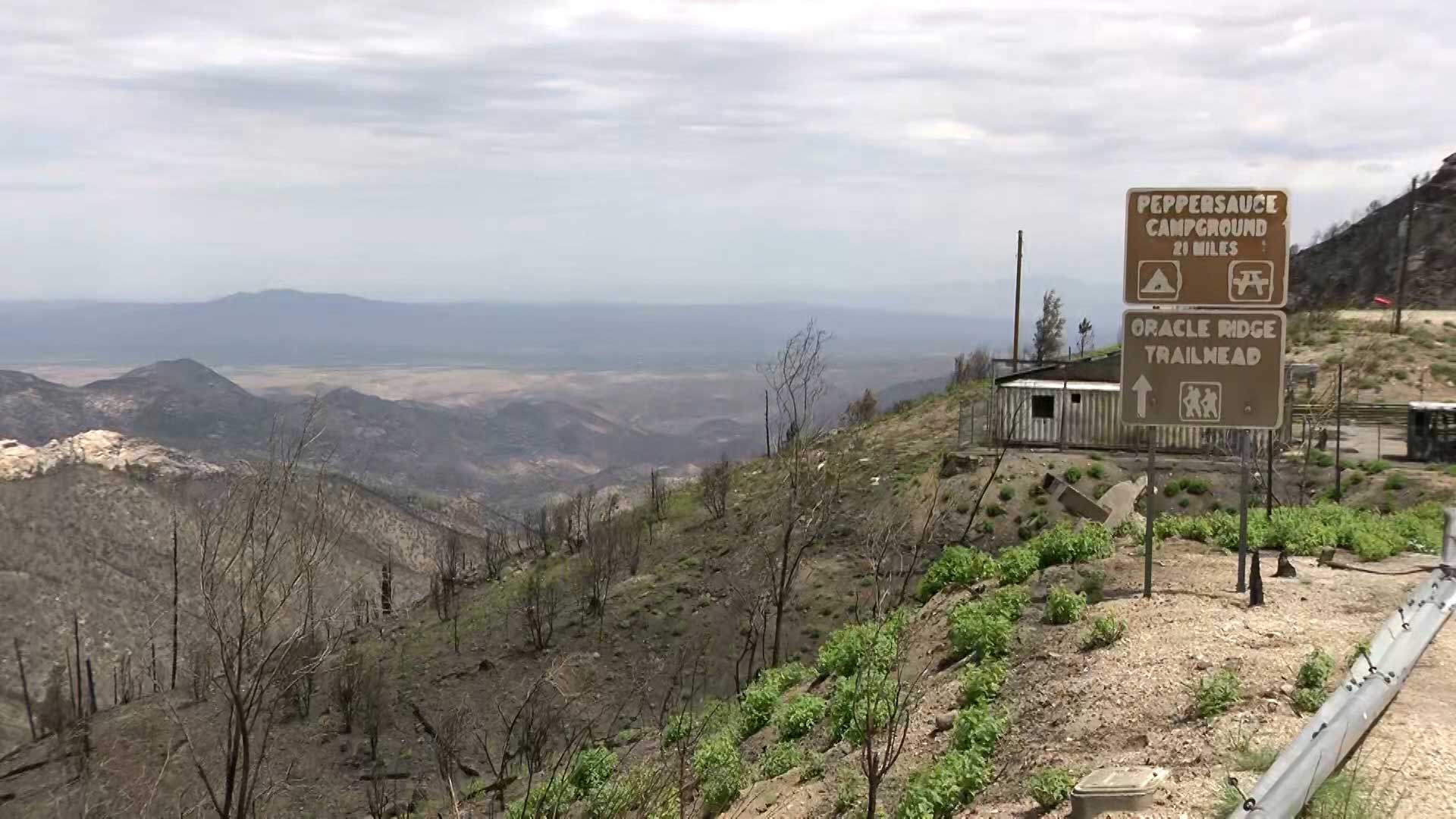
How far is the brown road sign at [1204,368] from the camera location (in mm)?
10508

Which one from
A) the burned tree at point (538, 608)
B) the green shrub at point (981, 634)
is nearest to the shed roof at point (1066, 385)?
the burned tree at point (538, 608)

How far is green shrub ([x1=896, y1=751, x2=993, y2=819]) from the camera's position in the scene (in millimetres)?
8242

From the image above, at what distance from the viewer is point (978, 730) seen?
9094 mm

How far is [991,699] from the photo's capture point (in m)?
9.93

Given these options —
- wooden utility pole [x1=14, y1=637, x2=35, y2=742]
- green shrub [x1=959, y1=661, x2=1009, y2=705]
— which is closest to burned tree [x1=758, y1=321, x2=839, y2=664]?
green shrub [x1=959, y1=661, x2=1009, y2=705]

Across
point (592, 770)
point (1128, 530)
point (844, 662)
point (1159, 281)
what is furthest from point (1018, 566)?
point (592, 770)

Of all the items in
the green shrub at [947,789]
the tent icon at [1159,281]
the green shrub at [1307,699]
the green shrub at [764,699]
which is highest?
the tent icon at [1159,281]

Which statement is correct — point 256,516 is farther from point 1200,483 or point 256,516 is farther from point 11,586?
point 11,586

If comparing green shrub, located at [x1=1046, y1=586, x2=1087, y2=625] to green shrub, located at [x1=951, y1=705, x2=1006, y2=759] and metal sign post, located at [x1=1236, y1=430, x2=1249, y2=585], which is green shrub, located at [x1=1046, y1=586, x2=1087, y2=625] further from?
green shrub, located at [x1=951, y1=705, x2=1006, y2=759]

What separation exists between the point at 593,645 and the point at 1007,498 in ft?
37.2

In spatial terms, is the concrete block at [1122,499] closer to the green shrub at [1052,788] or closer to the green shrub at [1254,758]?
the green shrub at [1052,788]

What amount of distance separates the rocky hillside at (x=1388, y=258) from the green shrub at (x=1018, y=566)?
193 ft

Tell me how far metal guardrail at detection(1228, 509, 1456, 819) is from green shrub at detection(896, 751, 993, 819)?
2.48 metres

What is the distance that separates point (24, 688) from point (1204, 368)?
122 ft
